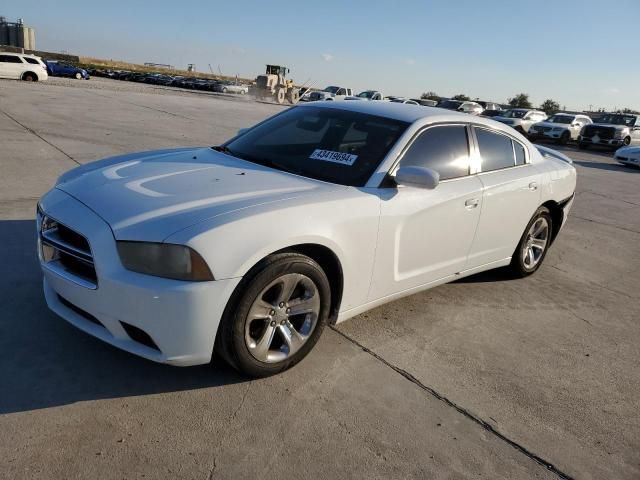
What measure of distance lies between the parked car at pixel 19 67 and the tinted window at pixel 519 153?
110 feet

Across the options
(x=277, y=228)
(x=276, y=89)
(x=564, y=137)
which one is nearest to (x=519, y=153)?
(x=277, y=228)

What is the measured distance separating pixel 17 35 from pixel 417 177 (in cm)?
10209

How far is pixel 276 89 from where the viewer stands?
44094 millimetres

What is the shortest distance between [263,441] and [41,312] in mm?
1818

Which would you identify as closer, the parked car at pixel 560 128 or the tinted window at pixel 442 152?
the tinted window at pixel 442 152

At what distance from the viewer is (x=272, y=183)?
324 centimetres

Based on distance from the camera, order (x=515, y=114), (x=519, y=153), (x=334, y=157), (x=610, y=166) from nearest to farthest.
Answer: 1. (x=334, y=157)
2. (x=519, y=153)
3. (x=610, y=166)
4. (x=515, y=114)

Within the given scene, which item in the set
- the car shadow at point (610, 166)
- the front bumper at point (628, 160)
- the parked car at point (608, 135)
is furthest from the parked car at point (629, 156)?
the parked car at point (608, 135)

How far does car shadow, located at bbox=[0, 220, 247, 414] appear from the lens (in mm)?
2674

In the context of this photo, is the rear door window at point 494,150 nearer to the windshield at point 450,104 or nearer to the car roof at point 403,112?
the car roof at point 403,112

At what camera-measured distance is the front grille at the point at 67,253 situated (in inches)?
105

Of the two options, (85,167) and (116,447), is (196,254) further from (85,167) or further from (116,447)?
(85,167)

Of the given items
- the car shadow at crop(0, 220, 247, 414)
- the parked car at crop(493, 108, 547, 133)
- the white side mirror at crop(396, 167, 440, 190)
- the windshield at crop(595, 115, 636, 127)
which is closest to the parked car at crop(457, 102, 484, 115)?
the parked car at crop(493, 108, 547, 133)

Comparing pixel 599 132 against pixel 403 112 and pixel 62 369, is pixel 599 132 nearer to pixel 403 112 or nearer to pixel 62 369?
pixel 403 112
